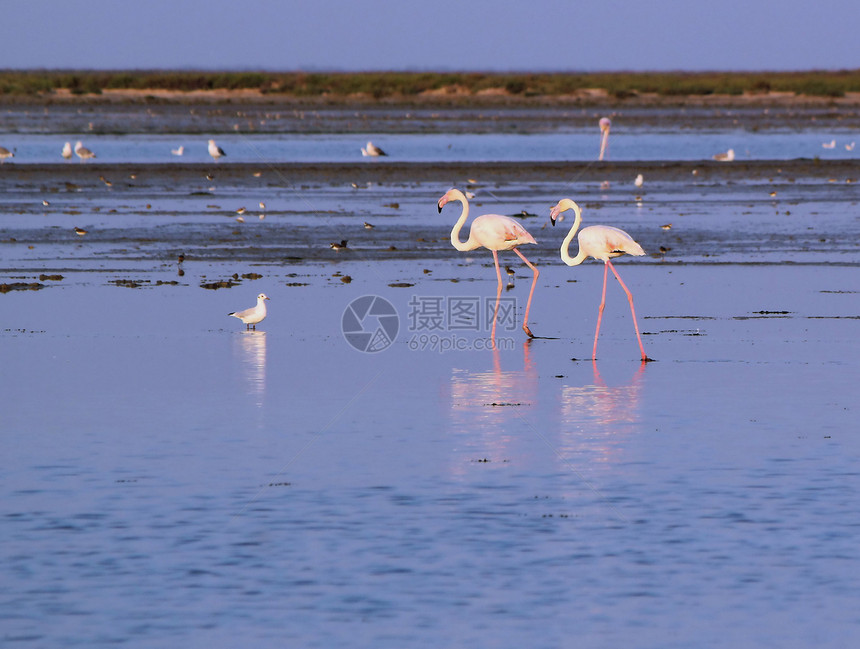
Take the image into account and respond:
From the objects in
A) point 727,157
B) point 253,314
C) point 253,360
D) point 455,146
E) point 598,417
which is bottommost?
point 598,417

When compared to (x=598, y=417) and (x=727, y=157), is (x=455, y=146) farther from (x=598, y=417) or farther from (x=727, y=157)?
(x=598, y=417)

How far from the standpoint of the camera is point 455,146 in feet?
152

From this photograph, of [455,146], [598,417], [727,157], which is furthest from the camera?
[455,146]

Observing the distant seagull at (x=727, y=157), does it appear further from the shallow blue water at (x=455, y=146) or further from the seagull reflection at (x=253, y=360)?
the seagull reflection at (x=253, y=360)

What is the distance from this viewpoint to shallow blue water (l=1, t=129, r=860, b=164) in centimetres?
4056

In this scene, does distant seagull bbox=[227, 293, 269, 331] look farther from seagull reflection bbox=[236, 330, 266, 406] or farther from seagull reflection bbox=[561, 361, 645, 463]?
seagull reflection bbox=[561, 361, 645, 463]

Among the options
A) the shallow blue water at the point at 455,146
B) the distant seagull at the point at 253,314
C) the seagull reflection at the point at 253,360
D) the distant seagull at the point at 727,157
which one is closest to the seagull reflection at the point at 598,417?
the seagull reflection at the point at 253,360

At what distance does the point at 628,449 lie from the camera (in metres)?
8.22

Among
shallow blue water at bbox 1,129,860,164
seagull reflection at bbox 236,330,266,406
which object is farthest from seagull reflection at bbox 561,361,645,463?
shallow blue water at bbox 1,129,860,164

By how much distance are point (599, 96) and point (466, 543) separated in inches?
3724

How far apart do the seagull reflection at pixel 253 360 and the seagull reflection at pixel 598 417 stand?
85.1 inches

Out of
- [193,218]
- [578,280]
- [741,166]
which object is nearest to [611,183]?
[741,166]

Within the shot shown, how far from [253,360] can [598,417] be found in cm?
339

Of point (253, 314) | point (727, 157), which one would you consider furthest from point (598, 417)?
point (727, 157)
